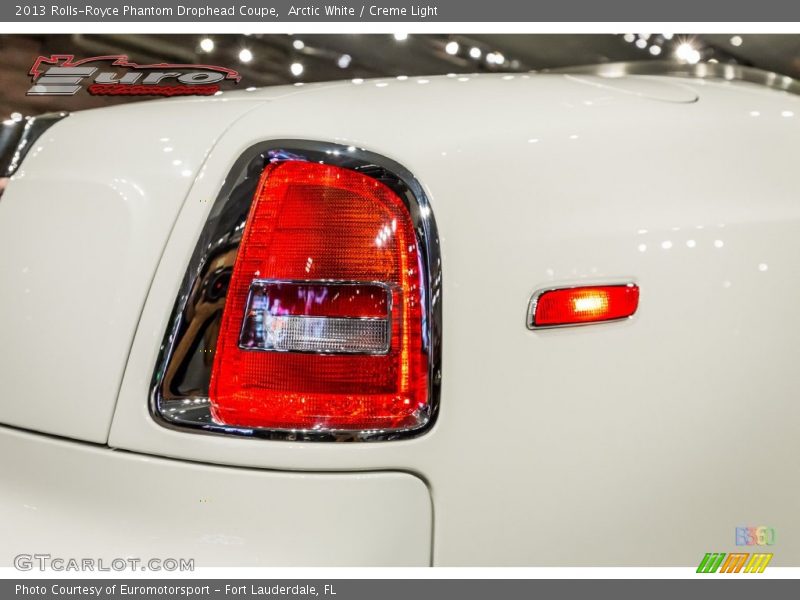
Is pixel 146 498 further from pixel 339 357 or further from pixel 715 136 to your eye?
pixel 715 136

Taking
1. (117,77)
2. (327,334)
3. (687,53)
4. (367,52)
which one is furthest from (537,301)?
(367,52)

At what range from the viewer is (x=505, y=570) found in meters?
0.87

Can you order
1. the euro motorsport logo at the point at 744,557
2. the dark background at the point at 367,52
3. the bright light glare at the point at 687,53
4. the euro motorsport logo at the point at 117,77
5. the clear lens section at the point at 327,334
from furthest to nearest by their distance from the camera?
the bright light glare at the point at 687,53 < the dark background at the point at 367,52 < the euro motorsport logo at the point at 117,77 < the euro motorsport logo at the point at 744,557 < the clear lens section at the point at 327,334

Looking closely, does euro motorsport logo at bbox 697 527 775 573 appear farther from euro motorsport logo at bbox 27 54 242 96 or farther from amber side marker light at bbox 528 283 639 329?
euro motorsport logo at bbox 27 54 242 96

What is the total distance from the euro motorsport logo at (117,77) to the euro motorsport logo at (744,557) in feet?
4.11

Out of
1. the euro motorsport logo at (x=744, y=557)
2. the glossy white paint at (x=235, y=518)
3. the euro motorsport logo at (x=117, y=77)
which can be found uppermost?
the euro motorsport logo at (x=117, y=77)

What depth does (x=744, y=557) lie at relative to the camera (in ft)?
3.23

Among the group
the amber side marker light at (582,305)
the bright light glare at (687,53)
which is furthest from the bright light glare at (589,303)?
the bright light glare at (687,53)

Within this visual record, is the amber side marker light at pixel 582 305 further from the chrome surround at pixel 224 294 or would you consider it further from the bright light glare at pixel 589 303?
the chrome surround at pixel 224 294

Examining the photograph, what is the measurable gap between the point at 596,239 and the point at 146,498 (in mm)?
619

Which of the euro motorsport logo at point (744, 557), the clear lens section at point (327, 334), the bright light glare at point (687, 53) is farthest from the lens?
the bright light glare at point (687, 53)

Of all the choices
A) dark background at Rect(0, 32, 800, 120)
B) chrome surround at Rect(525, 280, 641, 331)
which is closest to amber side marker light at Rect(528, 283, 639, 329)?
chrome surround at Rect(525, 280, 641, 331)

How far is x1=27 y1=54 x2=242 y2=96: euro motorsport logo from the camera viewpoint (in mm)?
1450

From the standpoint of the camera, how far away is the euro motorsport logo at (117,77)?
4.76 feet
